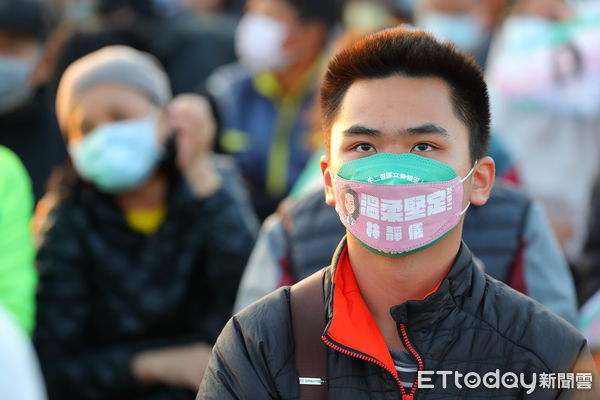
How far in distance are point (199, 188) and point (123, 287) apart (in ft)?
1.96

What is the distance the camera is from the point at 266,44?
6637 millimetres

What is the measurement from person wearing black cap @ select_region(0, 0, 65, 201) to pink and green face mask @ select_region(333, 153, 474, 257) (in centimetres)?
381

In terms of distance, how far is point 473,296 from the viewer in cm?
239

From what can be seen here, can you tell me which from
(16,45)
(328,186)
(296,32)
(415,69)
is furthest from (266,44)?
(415,69)

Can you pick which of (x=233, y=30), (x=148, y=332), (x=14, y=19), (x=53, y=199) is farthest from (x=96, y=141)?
(x=233, y=30)

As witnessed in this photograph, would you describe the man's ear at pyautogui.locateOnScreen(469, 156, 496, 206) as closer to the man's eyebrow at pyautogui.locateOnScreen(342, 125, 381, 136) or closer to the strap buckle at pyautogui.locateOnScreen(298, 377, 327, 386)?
the man's eyebrow at pyautogui.locateOnScreen(342, 125, 381, 136)

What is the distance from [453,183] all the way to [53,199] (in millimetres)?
2724

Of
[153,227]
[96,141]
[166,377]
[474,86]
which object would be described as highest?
[474,86]

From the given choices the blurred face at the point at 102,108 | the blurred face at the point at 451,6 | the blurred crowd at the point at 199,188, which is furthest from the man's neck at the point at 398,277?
the blurred face at the point at 451,6

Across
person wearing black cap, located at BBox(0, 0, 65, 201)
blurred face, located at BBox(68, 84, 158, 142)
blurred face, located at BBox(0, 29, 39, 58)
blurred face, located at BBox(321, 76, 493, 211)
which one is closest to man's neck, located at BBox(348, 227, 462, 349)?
blurred face, located at BBox(321, 76, 493, 211)

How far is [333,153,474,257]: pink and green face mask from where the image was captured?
91.2 inches

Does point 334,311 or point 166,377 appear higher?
point 334,311

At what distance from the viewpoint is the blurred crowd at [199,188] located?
3.68 metres

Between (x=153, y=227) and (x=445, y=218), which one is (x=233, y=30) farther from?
(x=445, y=218)
